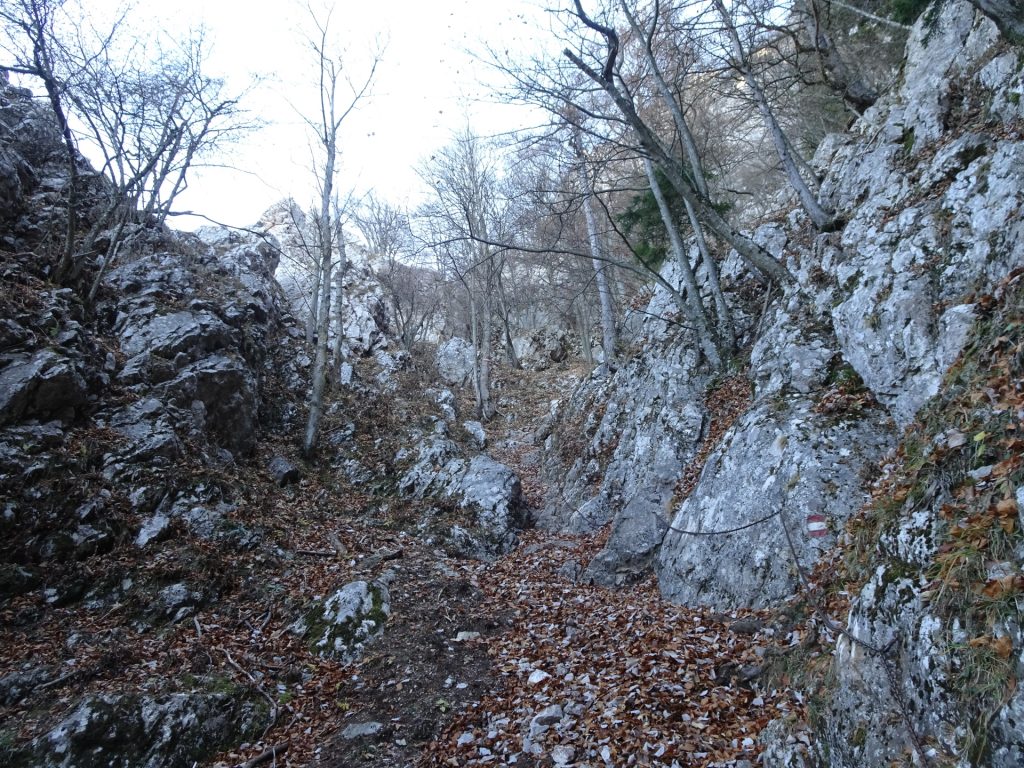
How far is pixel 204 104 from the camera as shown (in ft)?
41.4

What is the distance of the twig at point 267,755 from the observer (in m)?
4.66

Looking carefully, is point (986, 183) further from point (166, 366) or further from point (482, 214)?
point (482, 214)

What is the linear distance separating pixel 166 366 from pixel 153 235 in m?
5.94

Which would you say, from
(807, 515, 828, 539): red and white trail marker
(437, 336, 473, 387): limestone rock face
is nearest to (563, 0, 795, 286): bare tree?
(807, 515, 828, 539): red and white trail marker

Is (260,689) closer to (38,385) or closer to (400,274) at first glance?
(38,385)

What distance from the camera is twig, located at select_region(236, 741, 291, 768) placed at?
Answer: 4660 millimetres

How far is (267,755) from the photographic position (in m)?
4.76

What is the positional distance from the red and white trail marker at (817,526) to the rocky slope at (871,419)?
0.9 inches

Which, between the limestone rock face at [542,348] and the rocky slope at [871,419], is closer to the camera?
the rocky slope at [871,419]

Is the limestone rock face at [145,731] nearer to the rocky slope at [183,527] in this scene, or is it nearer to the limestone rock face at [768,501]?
the rocky slope at [183,527]

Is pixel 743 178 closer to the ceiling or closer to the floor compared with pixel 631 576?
closer to the ceiling

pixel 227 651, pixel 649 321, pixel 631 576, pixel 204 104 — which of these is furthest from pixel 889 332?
pixel 204 104

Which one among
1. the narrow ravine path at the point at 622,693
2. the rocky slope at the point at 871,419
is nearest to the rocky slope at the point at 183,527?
the narrow ravine path at the point at 622,693

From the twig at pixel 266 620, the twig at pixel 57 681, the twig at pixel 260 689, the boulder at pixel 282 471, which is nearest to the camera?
the twig at pixel 57 681
